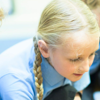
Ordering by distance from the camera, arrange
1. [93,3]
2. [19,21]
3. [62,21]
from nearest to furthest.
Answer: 1. [62,21]
2. [93,3]
3. [19,21]

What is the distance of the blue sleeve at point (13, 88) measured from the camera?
0.67 m

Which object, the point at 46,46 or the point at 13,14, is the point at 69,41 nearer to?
the point at 46,46

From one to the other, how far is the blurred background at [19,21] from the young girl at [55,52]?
2.07 feet

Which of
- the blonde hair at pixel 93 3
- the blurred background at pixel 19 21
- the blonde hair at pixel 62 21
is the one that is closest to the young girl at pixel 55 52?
the blonde hair at pixel 62 21

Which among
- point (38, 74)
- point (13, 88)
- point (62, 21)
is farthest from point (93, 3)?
point (13, 88)

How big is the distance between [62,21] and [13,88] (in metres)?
0.30

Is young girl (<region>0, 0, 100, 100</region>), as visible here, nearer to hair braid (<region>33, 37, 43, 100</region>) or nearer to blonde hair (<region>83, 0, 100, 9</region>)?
hair braid (<region>33, 37, 43, 100</region>)

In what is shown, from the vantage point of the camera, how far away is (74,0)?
71 centimetres

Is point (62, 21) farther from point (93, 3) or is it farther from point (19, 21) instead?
point (19, 21)

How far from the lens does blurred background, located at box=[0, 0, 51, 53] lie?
4.53 feet

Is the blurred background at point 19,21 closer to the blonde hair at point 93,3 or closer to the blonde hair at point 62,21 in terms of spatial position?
the blonde hair at point 93,3

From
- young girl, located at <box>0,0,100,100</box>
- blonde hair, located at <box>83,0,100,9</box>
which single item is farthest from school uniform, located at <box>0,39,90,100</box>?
blonde hair, located at <box>83,0,100,9</box>

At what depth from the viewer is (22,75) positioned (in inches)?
27.5

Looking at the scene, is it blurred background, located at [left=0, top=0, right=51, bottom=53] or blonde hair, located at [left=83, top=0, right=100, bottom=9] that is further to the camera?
blurred background, located at [left=0, top=0, right=51, bottom=53]
